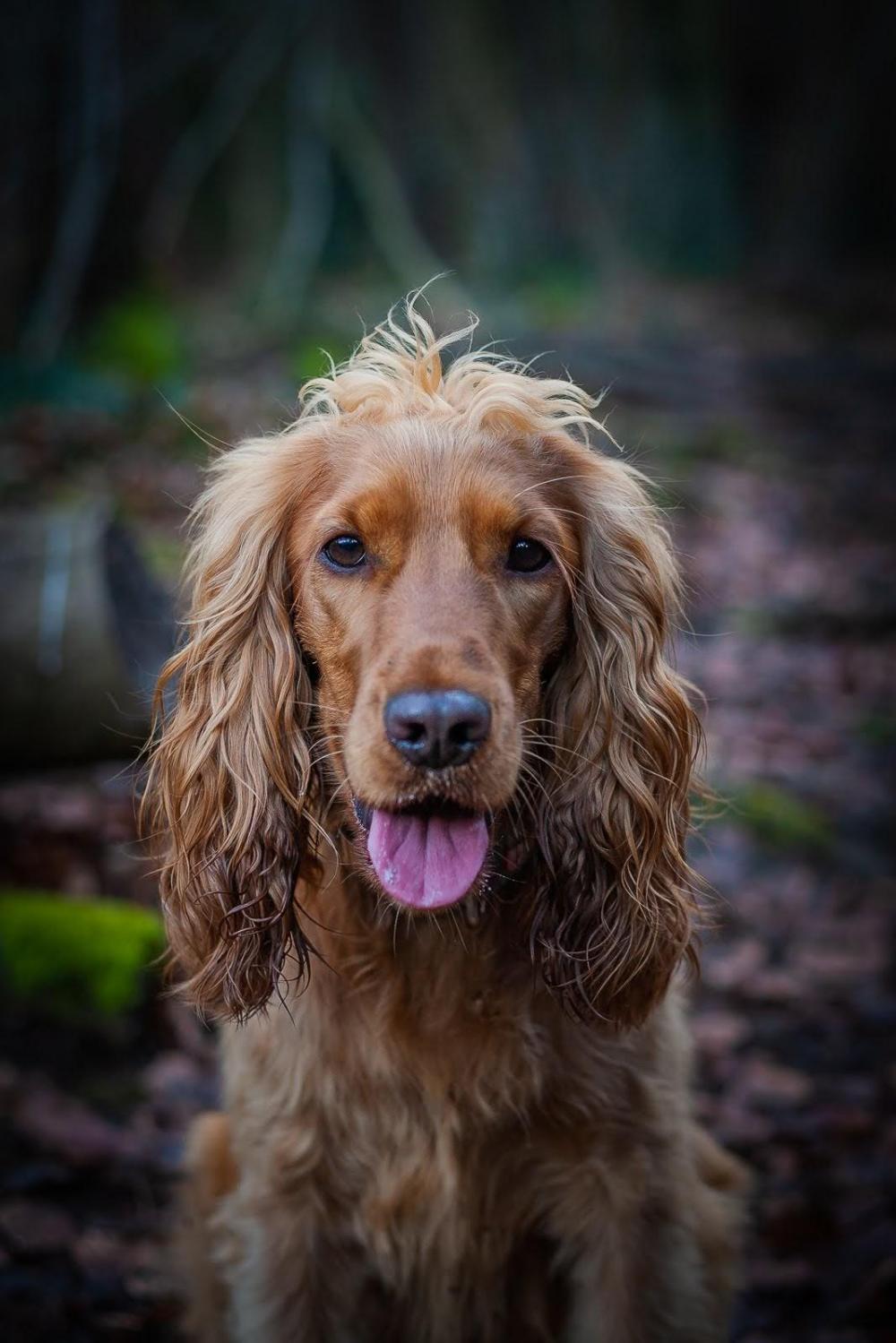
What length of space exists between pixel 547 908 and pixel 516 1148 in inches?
21.3

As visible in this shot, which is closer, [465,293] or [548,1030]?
[548,1030]

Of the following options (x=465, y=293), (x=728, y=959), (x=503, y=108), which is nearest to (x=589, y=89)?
(x=503, y=108)

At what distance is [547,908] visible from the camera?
9.07 feet

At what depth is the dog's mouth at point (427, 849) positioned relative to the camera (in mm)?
2389

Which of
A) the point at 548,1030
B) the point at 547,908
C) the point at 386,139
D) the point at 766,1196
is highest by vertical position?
Result: the point at 386,139

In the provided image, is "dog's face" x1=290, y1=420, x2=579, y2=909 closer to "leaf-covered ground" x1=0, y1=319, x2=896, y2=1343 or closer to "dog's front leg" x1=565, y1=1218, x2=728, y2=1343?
"leaf-covered ground" x1=0, y1=319, x2=896, y2=1343

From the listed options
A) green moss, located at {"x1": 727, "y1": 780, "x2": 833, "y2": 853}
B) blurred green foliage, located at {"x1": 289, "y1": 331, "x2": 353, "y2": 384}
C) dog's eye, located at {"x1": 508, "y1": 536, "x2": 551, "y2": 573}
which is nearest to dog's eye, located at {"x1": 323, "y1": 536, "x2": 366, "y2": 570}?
dog's eye, located at {"x1": 508, "y1": 536, "x2": 551, "y2": 573}

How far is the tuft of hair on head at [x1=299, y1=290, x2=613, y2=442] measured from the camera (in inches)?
109

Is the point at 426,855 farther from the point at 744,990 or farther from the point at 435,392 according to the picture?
the point at 744,990

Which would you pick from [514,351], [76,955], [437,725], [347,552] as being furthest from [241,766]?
[514,351]

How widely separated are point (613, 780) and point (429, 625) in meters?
0.64

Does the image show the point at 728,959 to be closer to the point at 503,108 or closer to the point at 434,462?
the point at 434,462

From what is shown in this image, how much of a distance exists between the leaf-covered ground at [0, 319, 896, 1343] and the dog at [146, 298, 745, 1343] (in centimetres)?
39

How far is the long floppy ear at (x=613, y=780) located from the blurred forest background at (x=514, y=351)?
1.27 feet
